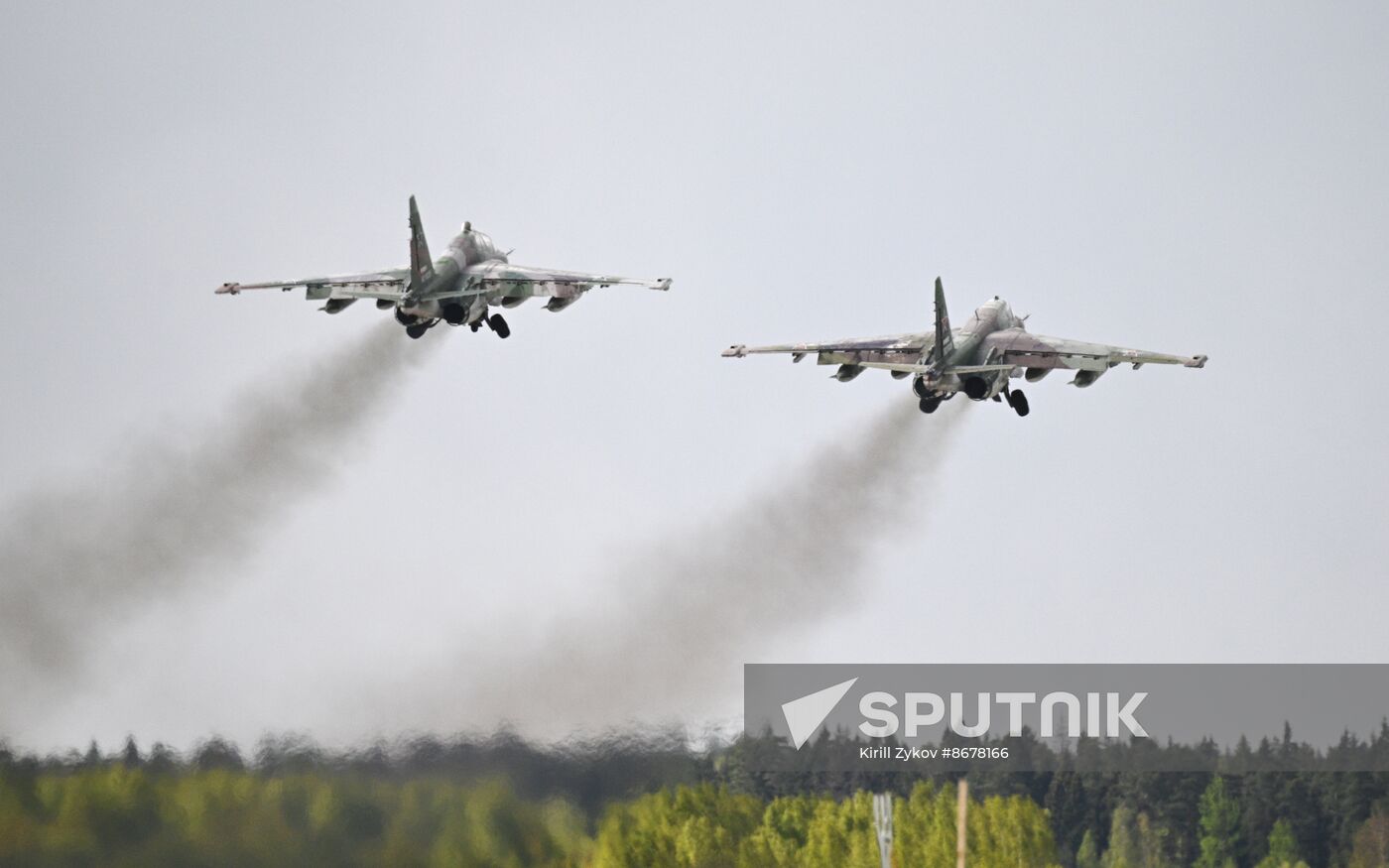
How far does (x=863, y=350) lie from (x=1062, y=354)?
5.96 meters

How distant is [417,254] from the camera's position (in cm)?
6600

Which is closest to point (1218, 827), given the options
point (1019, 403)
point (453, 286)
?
point (1019, 403)

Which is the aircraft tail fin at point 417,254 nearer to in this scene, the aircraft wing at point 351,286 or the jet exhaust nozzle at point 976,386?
the aircraft wing at point 351,286

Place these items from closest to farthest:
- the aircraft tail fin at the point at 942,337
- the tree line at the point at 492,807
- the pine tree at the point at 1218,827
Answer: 1. the tree line at the point at 492,807
2. the aircraft tail fin at the point at 942,337
3. the pine tree at the point at 1218,827

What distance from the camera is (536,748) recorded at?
62125 millimetres

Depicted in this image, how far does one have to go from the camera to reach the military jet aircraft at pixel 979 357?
65562mm

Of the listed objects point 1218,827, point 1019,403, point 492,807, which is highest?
point 1019,403

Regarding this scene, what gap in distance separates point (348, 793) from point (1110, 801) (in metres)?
50.5

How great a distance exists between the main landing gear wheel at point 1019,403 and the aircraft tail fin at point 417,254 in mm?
16873

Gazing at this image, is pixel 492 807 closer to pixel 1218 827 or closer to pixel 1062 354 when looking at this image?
pixel 1062 354

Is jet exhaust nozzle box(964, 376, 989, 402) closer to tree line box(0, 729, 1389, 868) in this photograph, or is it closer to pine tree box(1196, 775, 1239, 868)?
tree line box(0, 729, 1389, 868)

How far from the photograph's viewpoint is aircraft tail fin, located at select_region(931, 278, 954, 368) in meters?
64.4

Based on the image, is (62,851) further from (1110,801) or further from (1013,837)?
(1110,801)

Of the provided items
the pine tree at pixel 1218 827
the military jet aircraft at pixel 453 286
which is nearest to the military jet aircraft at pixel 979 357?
the military jet aircraft at pixel 453 286
